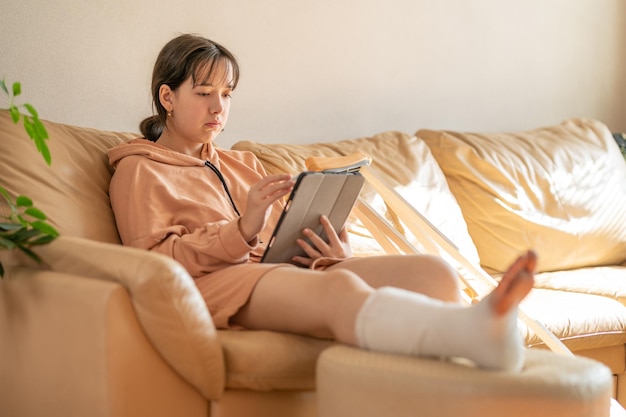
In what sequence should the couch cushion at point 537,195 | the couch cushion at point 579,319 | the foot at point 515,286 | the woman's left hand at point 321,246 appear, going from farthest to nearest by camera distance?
the couch cushion at point 537,195 → the couch cushion at point 579,319 → the woman's left hand at point 321,246 → the foot at point 515,286

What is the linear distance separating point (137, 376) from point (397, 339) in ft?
1.51

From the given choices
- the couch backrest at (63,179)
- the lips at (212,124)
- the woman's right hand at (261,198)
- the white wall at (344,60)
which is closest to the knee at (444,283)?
the woman's right hand at (261,198)

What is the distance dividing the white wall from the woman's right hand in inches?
36.6

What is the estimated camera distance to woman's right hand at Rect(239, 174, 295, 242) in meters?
1.83

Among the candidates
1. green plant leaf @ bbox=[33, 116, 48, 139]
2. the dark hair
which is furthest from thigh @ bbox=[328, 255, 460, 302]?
green plant leaf @ bbox=[33, 116, 48, 139]

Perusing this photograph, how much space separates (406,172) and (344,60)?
540 mm

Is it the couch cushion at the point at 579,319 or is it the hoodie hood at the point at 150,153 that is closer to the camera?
the hoodie hood at the point at 150,153

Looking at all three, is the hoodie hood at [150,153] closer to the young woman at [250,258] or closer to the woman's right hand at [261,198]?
the young woman at [250,258]

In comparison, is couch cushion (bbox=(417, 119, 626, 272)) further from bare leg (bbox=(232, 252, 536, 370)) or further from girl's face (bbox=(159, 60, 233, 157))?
bare leg (bbox=(232, 252, 536, 370))

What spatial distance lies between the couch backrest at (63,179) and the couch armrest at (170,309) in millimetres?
362

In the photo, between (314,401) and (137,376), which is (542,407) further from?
(137,376)

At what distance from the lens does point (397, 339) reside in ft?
4.85

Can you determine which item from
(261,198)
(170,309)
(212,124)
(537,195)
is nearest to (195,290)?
(170,309)

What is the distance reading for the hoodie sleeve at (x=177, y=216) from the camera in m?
1.88
